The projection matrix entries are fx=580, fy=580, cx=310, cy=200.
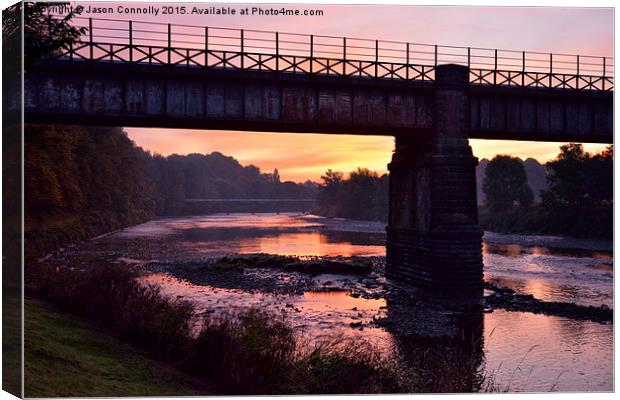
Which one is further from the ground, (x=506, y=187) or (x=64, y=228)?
(x=506, y=187)

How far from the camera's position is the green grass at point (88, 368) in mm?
11961

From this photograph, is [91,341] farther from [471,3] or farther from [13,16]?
[471,3]

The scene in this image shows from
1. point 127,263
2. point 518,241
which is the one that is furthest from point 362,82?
point 518,241

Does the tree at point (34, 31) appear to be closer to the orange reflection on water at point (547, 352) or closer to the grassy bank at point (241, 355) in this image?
the grassy bank at point (241, 355)

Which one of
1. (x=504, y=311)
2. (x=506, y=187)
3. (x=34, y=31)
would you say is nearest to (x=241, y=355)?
(x=34, y=31)

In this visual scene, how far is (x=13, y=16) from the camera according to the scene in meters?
12.3

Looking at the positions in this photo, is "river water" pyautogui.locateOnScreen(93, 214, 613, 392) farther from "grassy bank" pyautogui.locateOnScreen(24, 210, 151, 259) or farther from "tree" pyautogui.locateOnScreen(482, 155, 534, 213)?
"tree" pyautogui.locateOnScreen(482, 155, 534, 213)

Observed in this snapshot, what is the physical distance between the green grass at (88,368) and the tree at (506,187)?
76659 mm

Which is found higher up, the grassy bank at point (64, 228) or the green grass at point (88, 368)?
the grassy bank at point (64, 228)

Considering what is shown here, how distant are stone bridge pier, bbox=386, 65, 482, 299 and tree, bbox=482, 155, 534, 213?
5887cm

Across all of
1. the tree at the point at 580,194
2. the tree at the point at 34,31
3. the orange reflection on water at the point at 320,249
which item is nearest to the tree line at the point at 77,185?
the tree at the point at 34,31

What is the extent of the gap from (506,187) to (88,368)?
8327cm

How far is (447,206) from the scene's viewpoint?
28.2 m

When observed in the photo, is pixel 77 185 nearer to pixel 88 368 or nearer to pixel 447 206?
pixel 447 206
